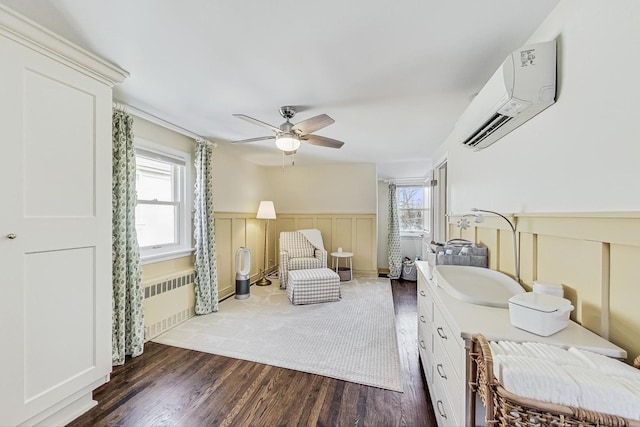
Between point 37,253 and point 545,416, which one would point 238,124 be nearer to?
point 37,253

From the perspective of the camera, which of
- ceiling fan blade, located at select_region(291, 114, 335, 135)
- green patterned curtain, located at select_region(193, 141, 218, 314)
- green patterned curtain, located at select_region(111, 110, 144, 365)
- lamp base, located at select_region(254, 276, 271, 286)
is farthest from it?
lamp base, located at select_region(254, 276, 271, 286)

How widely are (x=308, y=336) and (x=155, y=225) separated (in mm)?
2108

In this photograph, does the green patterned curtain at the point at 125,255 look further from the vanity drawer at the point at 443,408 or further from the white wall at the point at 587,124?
the white wall at the point at 587,124

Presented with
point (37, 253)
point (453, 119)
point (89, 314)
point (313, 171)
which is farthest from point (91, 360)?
point (313, 171)

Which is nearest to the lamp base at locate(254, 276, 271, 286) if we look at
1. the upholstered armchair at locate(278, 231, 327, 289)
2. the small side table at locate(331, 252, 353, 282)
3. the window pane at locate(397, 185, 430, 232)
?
the upholstered armchair at locate(278, 231, 327, 289)

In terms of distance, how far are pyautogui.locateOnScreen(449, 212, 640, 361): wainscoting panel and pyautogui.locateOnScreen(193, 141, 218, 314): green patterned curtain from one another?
3.18 meters

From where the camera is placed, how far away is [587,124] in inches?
38.9

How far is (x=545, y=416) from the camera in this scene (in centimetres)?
63

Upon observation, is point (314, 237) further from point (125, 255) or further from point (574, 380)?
point (574, 380)

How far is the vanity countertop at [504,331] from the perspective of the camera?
85 centimetres

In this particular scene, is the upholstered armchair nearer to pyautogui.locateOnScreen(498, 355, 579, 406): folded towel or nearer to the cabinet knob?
the cabinet knob

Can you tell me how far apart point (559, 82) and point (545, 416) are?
1.33m

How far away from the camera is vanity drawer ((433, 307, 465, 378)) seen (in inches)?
39.4

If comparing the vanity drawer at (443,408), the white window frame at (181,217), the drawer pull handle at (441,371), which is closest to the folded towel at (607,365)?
the vanity drawer at (443,408)
